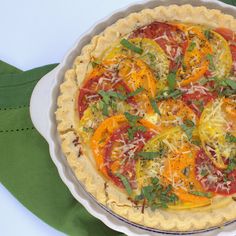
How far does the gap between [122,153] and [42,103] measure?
1.82 ft

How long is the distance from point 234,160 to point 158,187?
36cm

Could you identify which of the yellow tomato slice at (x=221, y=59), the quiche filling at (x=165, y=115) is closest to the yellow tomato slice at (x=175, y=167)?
the quiche filling at (x=165, y=115)

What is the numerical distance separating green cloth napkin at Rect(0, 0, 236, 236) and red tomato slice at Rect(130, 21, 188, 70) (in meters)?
0.57

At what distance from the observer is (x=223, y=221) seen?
2896 millimetres

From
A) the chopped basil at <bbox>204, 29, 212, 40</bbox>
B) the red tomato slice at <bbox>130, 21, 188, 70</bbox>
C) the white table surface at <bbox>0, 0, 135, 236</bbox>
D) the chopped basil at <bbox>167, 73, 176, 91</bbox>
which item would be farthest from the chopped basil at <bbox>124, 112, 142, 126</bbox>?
the white table surface at <bbox>0, 0, 135, 236</bbox>

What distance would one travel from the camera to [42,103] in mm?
3166

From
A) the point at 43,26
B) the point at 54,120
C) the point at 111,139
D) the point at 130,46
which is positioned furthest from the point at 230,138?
the point at 43,26

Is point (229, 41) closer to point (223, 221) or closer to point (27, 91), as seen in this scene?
point (223, 221)

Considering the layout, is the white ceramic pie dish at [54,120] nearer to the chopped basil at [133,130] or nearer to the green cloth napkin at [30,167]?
the green cloth napkin at [30,167]

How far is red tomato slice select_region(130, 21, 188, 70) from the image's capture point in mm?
3000

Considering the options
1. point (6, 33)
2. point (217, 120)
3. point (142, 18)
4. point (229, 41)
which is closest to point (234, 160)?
point (217, 120)

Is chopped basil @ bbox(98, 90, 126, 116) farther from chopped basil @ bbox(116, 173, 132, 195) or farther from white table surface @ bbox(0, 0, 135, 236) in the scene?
white table surface @ bbox(0, 0, 135, 236)

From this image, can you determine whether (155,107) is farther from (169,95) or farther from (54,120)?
(54,120)

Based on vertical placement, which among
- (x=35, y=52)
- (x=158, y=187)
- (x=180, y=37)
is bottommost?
(x=158, y=187)
